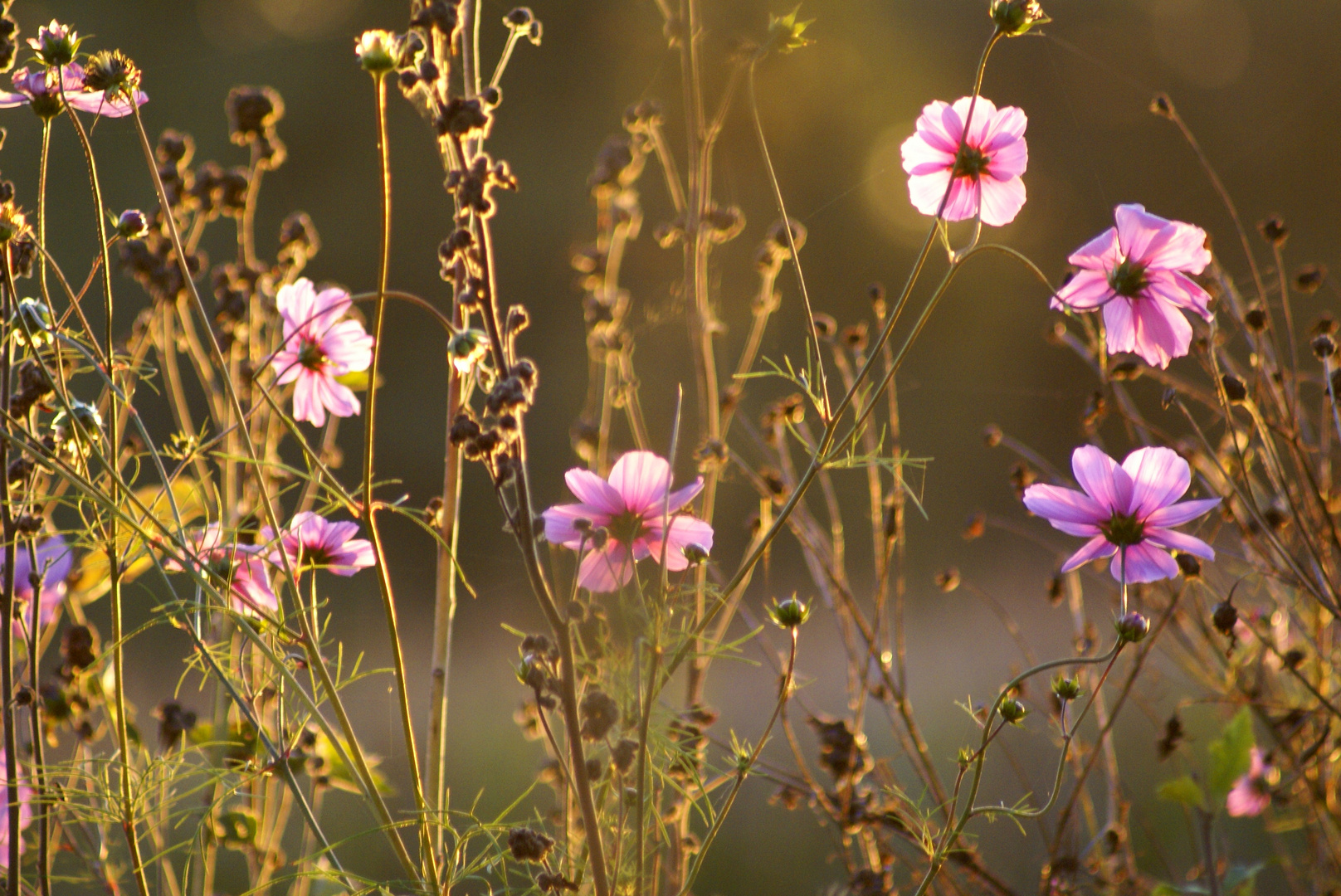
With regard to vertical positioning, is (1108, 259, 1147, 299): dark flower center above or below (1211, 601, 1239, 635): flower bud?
above

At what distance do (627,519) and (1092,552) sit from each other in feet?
0.66

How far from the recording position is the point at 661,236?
2.75 feet

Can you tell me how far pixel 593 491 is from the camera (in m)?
0.43

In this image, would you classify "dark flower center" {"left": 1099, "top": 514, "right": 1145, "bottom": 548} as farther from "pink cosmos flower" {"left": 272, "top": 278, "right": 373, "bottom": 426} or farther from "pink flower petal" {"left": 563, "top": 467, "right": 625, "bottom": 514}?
"pink cosmos flower" {"left": 272, "top": 278, "right": 373, "bottom": 426}

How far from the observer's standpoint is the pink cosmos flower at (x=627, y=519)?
425 millimetres

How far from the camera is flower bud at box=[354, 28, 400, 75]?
0.34 meters

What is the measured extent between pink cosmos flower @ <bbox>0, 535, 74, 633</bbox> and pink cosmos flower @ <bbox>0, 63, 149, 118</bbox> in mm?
212

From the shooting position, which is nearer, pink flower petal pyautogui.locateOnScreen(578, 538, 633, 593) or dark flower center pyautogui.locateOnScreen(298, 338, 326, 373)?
pink flower petal pyautogui.locateOnScreen(578, 538, 633, 593)

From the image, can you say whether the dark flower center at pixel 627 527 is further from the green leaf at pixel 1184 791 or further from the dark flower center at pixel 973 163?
the green leaf at pixel 1184 791

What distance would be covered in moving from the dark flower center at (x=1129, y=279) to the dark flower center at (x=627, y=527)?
235 mm

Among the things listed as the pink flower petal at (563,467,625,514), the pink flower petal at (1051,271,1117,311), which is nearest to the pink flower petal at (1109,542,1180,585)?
the pink flower petal at (1051,271,1117,311)

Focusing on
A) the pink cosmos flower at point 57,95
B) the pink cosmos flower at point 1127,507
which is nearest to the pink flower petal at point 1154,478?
the pink cosmos flower at point 1127,507

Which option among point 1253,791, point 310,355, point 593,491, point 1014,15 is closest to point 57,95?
point 310,355

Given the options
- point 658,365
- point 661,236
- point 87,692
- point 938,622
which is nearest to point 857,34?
point 658,365
